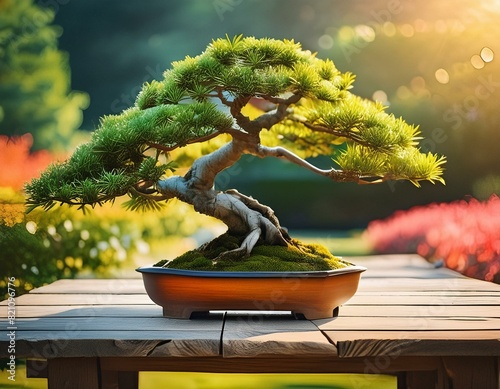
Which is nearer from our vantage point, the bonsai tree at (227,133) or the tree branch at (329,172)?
the bonsai tree at (227,133)

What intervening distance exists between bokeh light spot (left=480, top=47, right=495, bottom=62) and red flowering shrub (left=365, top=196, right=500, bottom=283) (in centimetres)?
80

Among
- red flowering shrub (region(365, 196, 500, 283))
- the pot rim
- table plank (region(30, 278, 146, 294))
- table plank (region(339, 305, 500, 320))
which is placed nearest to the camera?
the pot rim

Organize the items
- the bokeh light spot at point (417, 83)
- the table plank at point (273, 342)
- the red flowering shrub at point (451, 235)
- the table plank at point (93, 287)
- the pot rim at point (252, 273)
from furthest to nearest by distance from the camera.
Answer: the bokeh light spot at point (417, 83), the red flowering shrub at point (451, 235), the table plank at point (93, 287), the pot rim at point (252, 273), the table plank at point (273, 342)

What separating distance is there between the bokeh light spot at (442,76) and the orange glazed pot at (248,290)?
2257 mm

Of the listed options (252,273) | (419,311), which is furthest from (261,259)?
(419,311)

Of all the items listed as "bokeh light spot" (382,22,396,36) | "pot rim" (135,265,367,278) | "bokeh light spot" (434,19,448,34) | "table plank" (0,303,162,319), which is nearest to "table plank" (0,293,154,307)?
"table plank" (0,303,162,319)

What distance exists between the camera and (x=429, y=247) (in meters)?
3.80

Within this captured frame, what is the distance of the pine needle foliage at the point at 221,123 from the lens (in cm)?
179

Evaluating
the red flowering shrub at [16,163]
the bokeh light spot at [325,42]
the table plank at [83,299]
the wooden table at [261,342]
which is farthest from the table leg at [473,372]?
the red flowering shrub at [16,163]

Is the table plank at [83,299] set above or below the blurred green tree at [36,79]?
below

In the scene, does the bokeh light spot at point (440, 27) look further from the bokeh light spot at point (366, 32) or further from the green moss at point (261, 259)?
the green moss at point (261, 259)

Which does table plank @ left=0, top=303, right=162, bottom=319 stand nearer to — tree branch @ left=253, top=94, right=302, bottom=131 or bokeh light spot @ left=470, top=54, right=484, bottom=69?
tree branch @ left=253, top=94, right=302, bottom=131

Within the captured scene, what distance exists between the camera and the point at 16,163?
370cm

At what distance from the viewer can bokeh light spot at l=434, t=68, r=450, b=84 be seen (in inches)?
147
